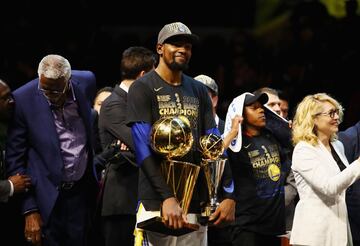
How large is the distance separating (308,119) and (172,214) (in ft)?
4.65

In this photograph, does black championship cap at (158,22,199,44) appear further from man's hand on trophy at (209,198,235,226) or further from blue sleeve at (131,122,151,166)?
man's hand on trophy at (209,198,235,226)

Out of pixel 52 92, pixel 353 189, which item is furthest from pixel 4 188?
pixel 353 189

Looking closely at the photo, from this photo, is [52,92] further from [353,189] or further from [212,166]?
[353,189]

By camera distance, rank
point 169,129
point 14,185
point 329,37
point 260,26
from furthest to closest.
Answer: point 260,26 < point 329,37 < point 14,185 < point 169,129

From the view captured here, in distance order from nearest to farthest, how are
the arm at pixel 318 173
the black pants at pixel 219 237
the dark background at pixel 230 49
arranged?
the arm at pixel 318 173
the black pants at pixel 219 237
the dark background at pixel 230 49

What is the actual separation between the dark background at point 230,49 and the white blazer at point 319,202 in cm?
268

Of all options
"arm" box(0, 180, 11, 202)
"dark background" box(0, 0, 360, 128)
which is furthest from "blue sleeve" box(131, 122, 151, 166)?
"dark background" box(0, 0, 360, 128)

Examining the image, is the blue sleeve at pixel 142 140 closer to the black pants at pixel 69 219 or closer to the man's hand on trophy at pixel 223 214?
the man's hand on trophy at pixel 223 214

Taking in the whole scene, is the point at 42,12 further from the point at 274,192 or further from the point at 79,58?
the point at 274,192

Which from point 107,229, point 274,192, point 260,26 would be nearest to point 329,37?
point 260,26

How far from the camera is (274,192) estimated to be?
6.57 metres

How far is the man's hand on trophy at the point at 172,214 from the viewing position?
500 centimetres

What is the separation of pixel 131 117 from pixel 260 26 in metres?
6.76

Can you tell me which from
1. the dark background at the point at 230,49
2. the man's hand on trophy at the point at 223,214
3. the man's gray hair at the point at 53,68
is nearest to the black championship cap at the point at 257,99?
the man's gray hair at the point at 53,68
